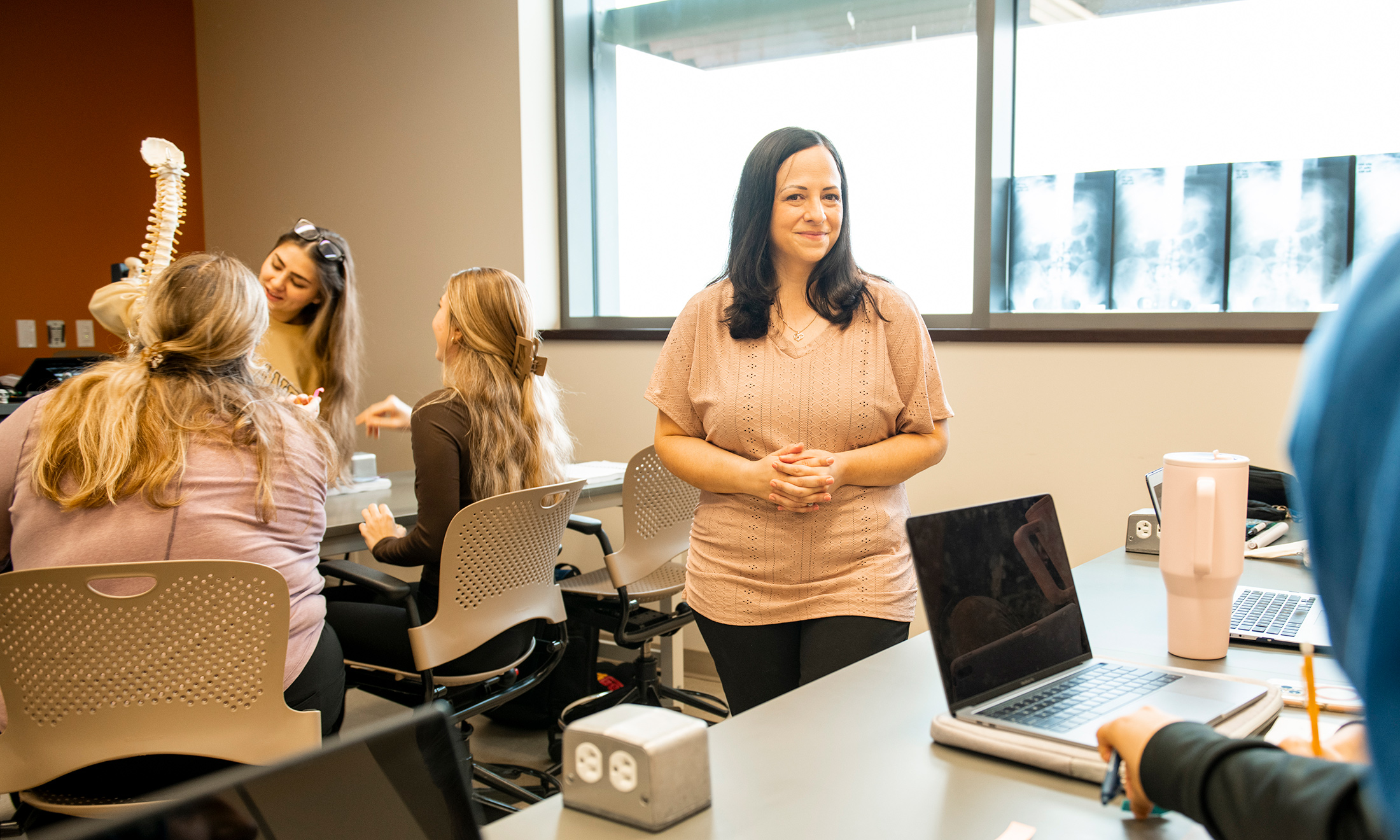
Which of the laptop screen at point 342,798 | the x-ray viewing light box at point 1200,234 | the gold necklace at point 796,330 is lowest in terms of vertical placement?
the laptop screen at point 342,798

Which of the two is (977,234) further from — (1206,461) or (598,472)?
(1206,461)

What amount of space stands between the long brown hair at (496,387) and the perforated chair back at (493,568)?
16cm

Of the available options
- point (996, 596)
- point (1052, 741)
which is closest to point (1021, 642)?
point (996, 596)

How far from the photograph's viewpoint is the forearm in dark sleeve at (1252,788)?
0.57 meters

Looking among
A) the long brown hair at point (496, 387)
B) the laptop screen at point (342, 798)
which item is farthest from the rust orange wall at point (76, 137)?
the laptop screen at point (342, 798)

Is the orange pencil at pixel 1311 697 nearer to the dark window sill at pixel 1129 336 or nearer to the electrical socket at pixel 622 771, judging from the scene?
the electrical socket at pixel 622 771

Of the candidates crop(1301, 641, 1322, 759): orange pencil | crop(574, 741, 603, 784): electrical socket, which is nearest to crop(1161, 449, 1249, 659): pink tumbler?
crop(1301, 641, 1322, 759): orange pencil

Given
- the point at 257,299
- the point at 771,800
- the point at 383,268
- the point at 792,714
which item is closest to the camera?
the point at 771,800

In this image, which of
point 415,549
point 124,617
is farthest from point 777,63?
point 124,617

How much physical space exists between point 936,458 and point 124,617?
1266mm

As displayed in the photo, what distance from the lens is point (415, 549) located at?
2.29 m

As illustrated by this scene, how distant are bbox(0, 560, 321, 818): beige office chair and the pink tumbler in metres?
1.21

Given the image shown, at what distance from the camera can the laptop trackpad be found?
101cm

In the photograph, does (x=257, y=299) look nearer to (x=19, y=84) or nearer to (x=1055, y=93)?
(x=1055, y=93)
